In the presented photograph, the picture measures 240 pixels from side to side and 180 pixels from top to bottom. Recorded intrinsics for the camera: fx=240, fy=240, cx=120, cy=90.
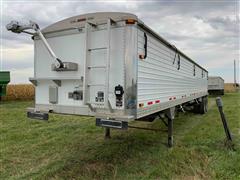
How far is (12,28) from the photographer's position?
4273 millimetres

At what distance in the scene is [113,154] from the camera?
5.35 meters

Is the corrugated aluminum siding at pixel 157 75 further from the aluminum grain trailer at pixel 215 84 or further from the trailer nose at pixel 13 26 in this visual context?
the aluminum grain trailer at pixel 215 84

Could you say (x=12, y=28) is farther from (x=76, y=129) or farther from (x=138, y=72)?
(x=76, y=129)

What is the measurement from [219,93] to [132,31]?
28.6 m

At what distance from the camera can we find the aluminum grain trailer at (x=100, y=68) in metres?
3.77

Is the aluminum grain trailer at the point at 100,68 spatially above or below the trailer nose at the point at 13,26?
below

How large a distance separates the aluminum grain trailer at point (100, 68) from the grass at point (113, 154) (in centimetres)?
101

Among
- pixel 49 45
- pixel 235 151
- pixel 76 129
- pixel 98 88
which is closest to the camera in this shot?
pixel 98 88

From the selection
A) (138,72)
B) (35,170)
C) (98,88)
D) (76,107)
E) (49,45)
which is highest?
(49,45)

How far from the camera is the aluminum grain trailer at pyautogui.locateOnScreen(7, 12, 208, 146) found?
12.4 ft

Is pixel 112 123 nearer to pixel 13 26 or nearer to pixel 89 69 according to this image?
pixel 89 69

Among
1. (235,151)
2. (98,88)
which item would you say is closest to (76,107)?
(98,88)

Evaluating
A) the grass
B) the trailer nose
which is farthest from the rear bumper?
the trailer nose

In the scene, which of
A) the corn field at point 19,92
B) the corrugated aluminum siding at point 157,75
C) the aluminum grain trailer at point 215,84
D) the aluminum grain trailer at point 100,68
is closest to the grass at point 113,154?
the aluminum grain trailer at point 100,68
